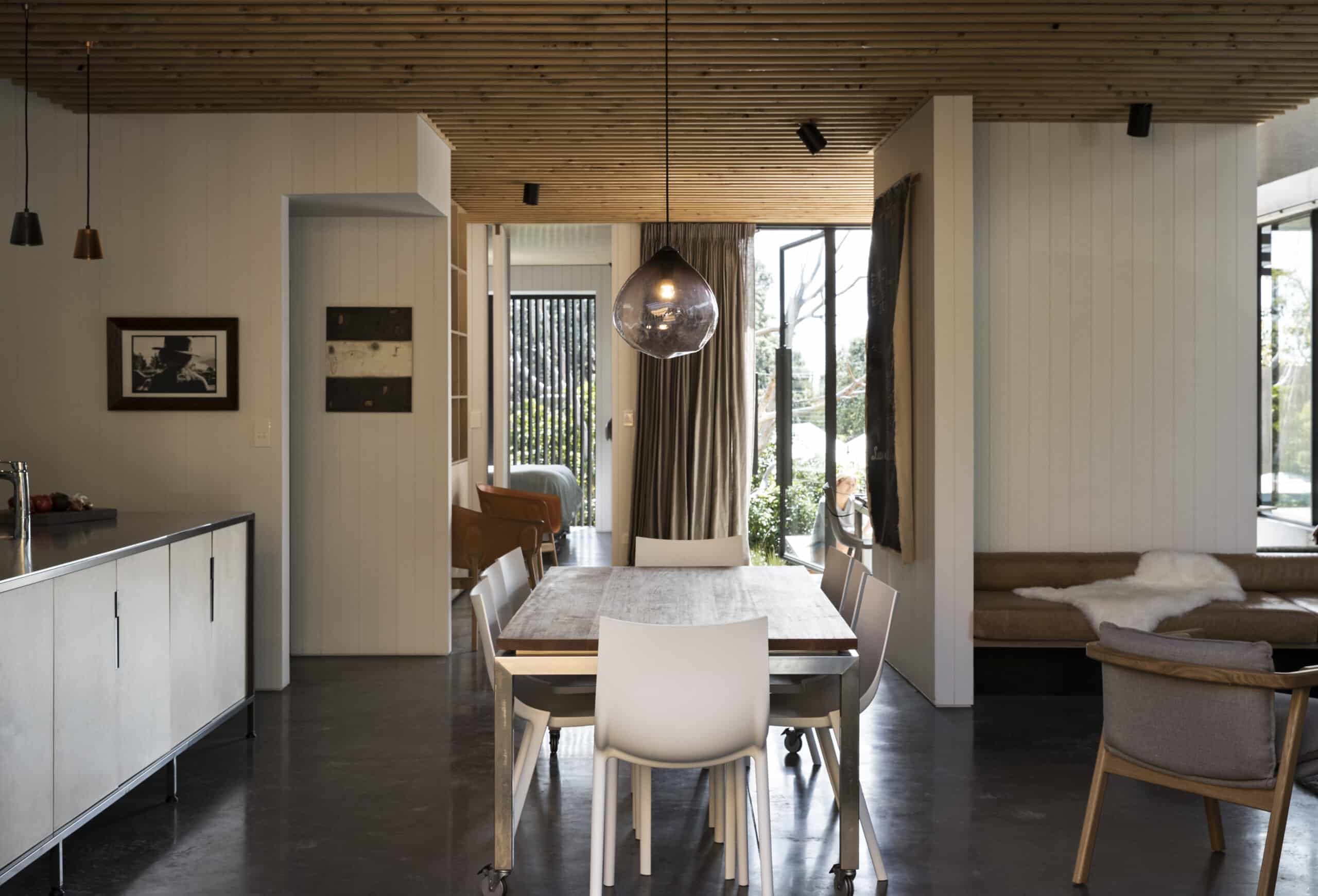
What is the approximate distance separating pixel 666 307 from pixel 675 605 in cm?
97

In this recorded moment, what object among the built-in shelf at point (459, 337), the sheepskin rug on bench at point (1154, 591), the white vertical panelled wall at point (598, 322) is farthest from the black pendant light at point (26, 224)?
the white vertical panelled wall at point (598, 322)

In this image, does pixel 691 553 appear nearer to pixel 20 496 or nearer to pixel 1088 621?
pixel 1088 621

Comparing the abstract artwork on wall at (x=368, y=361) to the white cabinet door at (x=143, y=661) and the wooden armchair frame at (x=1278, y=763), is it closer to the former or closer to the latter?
the white cabinet door at (x=143, y=661)

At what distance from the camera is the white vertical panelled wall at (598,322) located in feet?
39.2

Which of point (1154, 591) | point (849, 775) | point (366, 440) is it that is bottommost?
point (849, 775)

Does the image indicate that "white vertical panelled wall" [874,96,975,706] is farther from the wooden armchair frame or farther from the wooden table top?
the wooden armchair frame

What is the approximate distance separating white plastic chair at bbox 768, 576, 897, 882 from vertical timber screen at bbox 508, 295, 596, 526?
28.6ft

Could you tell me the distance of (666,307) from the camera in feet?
11.4

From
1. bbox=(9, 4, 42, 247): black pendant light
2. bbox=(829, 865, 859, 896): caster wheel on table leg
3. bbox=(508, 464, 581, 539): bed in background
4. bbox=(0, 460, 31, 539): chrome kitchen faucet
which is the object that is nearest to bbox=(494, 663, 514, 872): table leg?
bbox=(829, 865, 859, 896): caster wheel on table leg

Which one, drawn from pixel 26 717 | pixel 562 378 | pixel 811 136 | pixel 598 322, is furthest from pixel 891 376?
pixel 562 378

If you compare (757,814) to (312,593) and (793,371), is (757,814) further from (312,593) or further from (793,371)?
(793,371)

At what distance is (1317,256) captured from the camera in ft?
20.8

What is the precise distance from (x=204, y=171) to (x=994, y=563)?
14.3ft

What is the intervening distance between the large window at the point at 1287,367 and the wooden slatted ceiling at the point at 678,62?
4.98 feet
